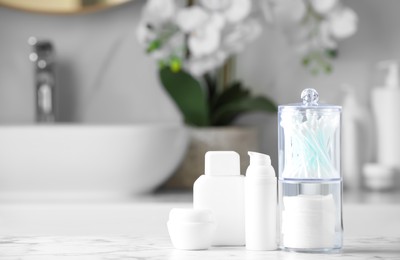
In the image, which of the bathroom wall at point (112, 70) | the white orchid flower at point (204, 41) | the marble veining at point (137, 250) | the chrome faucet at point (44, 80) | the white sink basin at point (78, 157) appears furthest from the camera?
the bathroom wall at point (112, 70)

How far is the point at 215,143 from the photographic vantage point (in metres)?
2.16

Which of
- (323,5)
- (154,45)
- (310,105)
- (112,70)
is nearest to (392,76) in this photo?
(323,5)

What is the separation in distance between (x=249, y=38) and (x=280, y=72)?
207 mm

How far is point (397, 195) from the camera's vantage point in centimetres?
212

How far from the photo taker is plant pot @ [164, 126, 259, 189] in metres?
2.16

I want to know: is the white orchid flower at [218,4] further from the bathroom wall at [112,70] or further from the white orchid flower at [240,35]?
the bathroom wall at [112,70]

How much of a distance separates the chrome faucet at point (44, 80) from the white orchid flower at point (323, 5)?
690 mm

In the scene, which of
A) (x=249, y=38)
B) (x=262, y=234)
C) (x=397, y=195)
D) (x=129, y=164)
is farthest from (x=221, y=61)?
(x=262, y=234)

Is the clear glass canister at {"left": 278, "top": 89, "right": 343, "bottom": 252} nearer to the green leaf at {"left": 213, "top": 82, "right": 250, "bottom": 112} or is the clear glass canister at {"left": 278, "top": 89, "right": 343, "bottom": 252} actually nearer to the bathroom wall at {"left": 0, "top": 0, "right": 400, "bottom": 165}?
the green leaf at {"left": 213, "top": 82, "right": 250, "bottom": 112}

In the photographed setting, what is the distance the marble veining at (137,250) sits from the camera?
0.92 m

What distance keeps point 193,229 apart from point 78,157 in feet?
3.47

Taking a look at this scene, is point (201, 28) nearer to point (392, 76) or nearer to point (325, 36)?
point (325, 36)

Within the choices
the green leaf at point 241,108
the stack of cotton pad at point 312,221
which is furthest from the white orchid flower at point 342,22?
the stack of cotton pad at point 312,221

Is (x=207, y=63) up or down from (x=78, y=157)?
up
